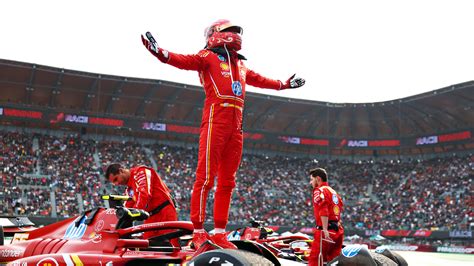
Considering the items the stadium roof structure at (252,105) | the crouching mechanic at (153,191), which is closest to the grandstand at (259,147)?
the stadium roof structure at (252,105)

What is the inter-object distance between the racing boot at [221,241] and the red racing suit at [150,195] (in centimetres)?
133

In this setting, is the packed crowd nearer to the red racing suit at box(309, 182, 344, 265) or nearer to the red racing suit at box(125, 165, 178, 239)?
the red racing suit at box(309, 182, 344, 265)

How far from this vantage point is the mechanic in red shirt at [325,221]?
7781 mm

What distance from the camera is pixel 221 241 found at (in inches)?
188

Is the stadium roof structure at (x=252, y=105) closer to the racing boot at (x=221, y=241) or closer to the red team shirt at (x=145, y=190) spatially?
the red team shirt at (x=145, y=190)

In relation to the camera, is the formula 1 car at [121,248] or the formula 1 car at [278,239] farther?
the formula 1 car at [278,239]

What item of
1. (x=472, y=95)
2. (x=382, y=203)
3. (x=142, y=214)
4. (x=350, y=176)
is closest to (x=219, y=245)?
(x=142, y=214)

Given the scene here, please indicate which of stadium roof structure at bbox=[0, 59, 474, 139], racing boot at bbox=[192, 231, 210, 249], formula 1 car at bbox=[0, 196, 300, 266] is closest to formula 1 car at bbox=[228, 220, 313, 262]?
formula 1 car at bbox=[0, 196, 300, 266]

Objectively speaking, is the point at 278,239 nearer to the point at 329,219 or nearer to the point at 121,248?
the point at 329,219

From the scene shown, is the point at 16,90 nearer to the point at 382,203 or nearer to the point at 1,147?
the point at 1,147

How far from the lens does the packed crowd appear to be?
35.2m

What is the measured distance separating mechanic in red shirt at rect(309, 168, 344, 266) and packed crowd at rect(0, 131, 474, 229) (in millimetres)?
27169

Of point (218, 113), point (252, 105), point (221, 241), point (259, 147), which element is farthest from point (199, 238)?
point (259, 147)

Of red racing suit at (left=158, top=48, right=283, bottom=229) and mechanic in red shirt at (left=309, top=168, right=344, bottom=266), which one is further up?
red racing suit at (left=158, top=48, right=283, bottom=229)
